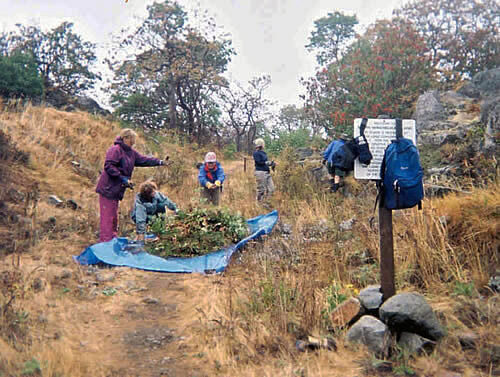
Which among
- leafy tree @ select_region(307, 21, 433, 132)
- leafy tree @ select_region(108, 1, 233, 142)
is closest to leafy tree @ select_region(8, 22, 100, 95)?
leafy tree @ select_region(108, 1, 233, 142)

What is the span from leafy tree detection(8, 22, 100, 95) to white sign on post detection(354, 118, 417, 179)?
68.0ft

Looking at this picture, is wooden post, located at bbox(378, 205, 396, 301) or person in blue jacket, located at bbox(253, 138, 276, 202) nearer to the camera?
wooden post, located at bbox(378, 205, 396, 301)

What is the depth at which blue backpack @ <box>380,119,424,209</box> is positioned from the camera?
130 inches

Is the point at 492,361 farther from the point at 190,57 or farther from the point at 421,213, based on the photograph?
the point at 190,57

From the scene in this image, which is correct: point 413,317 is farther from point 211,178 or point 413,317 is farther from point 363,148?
point 211,178

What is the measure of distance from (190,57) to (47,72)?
7.03 meters

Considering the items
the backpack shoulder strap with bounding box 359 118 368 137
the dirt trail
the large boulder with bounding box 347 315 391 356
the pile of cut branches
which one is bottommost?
the dirt trail

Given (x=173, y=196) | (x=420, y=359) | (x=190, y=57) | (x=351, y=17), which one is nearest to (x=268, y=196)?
(x=173, y=196)

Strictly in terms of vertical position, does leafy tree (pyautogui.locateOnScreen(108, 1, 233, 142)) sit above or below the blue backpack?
above

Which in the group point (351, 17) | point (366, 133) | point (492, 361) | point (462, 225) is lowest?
point (492, 361)

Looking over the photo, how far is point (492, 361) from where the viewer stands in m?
2.82

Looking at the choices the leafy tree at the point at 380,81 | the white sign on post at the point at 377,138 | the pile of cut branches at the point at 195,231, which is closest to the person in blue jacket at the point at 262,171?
the pile of cut branches at the point at 195,231

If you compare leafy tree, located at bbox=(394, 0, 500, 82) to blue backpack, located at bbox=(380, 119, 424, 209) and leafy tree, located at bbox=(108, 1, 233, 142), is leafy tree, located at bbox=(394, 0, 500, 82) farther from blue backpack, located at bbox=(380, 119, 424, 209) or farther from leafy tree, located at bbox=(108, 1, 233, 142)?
blue backpack, located at bbox=(380, 119, 424, 209)

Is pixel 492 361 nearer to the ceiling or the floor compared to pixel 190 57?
nearer to the floor
